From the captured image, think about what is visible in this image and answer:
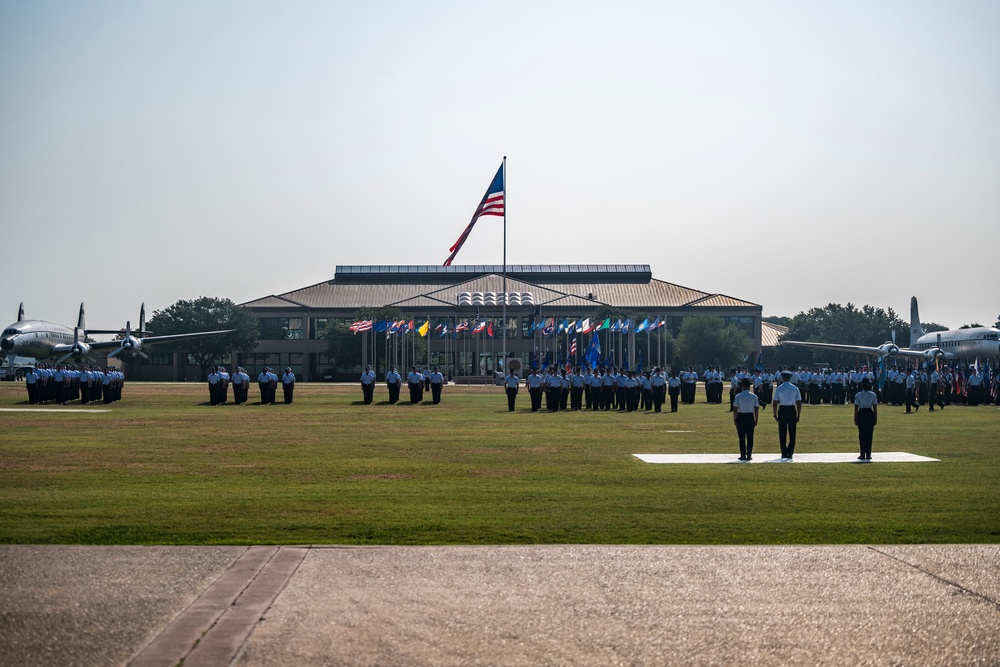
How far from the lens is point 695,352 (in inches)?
4358

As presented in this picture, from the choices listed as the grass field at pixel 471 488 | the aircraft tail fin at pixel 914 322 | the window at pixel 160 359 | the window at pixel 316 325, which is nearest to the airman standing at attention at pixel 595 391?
the grass field at pixel 471 488

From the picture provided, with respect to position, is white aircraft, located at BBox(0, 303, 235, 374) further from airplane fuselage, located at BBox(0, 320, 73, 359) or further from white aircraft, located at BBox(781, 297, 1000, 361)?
white aircraft, located at BBox(781, 297, 1000, 361)

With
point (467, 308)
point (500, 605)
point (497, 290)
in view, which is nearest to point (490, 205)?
point (500, 605)

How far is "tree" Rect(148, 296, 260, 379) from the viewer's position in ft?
361

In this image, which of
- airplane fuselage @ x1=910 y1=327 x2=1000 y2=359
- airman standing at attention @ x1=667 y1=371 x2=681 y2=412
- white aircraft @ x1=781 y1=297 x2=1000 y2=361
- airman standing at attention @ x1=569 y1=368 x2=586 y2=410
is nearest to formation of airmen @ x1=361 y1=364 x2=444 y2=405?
airman standing at attention @ x1=569 y1=368 x2=586 y2=410

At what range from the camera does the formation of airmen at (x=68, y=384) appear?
42344mm

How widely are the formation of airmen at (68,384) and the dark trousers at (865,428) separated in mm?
33039

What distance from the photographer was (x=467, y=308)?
4304 inches

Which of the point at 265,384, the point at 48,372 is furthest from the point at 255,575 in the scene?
the point at 48,372

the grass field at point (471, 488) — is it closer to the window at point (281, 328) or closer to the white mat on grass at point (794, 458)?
the white mat on grass at point (794, 458)

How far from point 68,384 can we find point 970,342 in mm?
47694

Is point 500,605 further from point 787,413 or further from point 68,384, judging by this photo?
point 68,384

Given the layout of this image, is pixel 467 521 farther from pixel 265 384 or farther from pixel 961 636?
pixel 265 384

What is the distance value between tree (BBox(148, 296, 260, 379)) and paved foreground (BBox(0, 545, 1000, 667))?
10330cm
